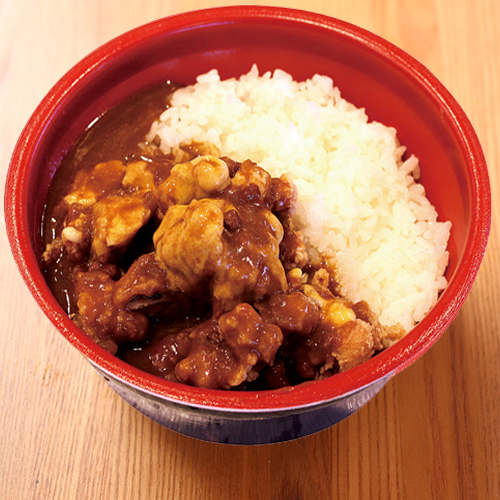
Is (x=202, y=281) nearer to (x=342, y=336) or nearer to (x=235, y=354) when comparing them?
(x=235, y=354)

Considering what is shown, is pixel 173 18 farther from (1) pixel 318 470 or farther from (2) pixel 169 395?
(1) pixel 318 470

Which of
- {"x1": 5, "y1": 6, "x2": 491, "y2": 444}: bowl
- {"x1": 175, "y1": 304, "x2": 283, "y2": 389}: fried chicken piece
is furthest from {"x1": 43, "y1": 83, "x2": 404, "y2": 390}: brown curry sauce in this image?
{"x1": 5, "y1": 6, "x2": 491, "y2": 444}: bowl

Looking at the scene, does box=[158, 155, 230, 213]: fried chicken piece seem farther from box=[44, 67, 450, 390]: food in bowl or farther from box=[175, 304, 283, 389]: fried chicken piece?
box=[175, 304, 283, 389]: fried chicken piece

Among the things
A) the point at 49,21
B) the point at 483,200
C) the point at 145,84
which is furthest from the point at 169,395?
the point at 49,21

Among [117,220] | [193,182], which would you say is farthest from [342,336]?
[117,220]

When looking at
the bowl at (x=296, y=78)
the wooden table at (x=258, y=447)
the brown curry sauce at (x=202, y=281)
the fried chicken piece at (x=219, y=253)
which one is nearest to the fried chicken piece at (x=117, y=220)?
the brown curry sauce at (x=202, y=281)

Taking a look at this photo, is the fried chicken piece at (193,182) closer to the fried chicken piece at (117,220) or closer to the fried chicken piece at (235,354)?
the fried chicken piece at (117,220)

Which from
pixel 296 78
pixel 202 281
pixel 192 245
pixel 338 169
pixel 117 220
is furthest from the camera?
pixel 296 78
